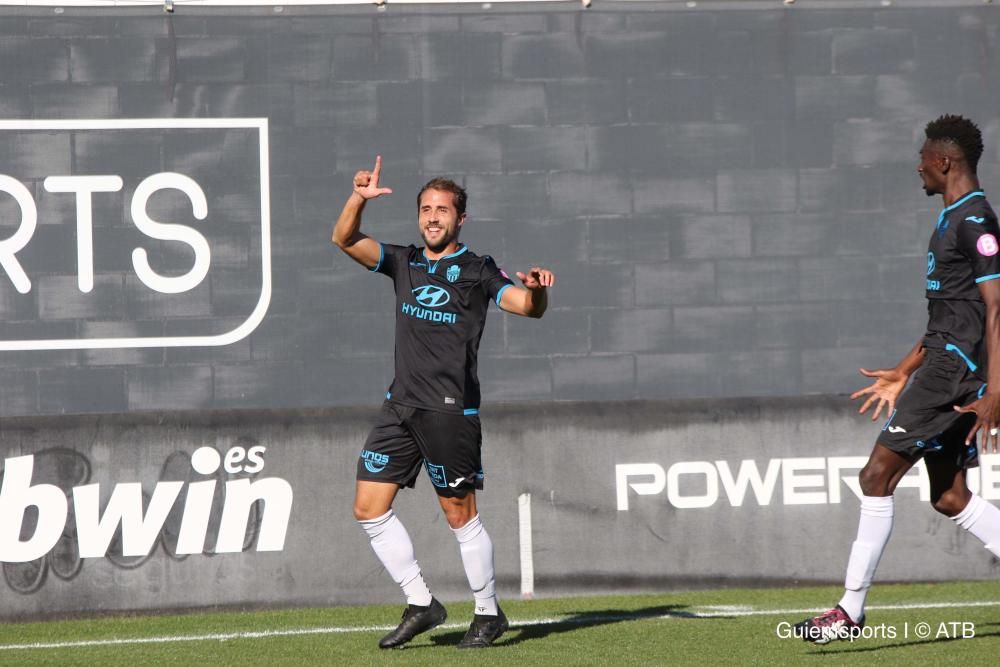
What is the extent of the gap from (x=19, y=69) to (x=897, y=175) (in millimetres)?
5524

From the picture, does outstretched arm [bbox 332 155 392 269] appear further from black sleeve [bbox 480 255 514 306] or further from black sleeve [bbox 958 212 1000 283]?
black sleeve [bbox 958 212 1000 283]

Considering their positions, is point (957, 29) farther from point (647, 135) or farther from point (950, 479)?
point (950, 479)

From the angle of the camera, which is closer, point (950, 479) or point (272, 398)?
point (950, 479)

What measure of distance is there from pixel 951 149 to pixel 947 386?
3.46 feet

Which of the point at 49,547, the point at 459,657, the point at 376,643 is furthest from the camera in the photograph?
the point at 49,547

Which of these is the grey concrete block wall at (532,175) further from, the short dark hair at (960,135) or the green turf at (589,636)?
the short dark hair at (960,135)

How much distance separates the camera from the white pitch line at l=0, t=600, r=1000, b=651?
736cm

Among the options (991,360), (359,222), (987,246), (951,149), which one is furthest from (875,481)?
(359,222)

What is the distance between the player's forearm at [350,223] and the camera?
6566mm

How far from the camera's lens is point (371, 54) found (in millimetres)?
9078

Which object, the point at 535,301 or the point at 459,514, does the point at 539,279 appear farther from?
the point at 459,514

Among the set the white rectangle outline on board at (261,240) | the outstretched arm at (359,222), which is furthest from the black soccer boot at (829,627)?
the white rectangle outline on board at (261,240)

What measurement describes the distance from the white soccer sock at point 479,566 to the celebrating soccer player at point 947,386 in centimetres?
142

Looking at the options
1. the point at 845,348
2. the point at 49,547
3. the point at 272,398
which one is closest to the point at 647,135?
the point at 845,348
